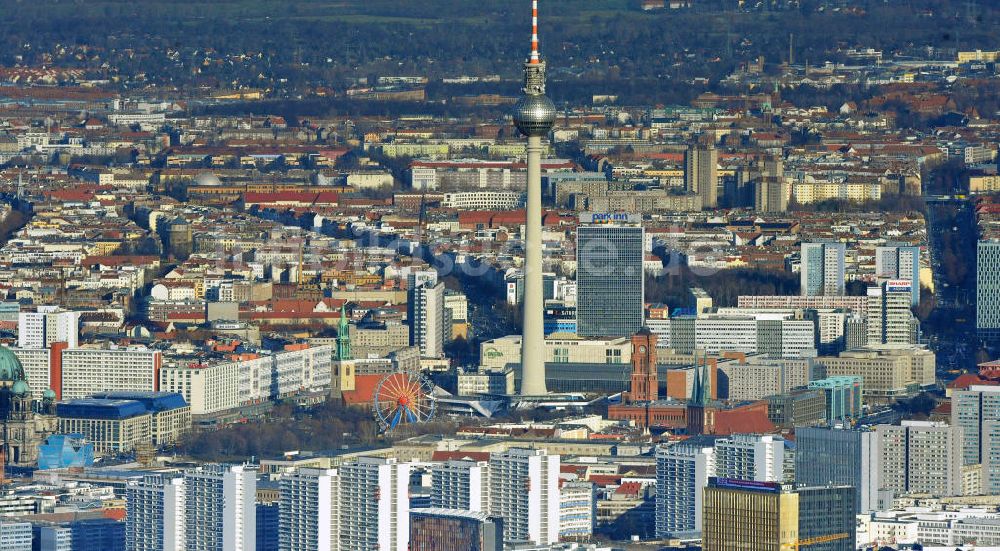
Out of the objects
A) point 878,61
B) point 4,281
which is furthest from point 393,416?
point 878,61

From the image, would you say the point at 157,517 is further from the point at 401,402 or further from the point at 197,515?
the point at 401,402

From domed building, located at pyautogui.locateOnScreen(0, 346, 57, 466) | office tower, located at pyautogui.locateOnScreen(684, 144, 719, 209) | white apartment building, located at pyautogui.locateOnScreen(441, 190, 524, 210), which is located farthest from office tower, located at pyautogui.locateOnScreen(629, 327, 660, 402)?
office tower, located at pyautogui.locateOnScreen(684, 144, 719, 209)

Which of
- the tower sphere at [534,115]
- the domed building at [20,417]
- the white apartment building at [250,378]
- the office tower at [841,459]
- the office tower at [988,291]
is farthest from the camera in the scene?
the office tower at [988,291]

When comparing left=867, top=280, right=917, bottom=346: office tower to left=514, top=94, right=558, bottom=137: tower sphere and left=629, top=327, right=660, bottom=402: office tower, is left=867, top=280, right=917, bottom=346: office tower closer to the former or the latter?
left=629, top=327, right=660, bottom=402: office tower

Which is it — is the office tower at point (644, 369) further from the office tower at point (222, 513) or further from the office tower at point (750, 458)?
the office tower at point (222, 513)

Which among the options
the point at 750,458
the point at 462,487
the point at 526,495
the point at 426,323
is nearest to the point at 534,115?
the point at 426,323

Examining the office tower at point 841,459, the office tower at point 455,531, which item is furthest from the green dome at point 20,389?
the office tower at point 455,531
